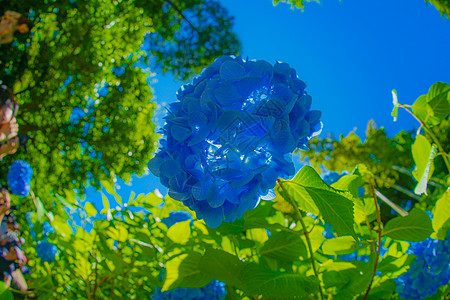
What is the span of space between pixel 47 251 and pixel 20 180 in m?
0.39

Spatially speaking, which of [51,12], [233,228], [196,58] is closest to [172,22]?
[196,58]

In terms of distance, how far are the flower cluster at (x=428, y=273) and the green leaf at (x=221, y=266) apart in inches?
20.8

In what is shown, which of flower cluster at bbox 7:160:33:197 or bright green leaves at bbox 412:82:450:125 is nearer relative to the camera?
bright green leaves at bbox 412:82:450:125

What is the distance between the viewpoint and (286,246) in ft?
1.67

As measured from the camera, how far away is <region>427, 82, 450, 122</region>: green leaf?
0.60 metres

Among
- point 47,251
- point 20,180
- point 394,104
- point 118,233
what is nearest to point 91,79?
point 20,180

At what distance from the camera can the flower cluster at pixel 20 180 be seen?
118 centimetres

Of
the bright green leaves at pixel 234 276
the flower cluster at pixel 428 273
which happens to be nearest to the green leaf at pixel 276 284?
the bright green leaves at pixel 234 276

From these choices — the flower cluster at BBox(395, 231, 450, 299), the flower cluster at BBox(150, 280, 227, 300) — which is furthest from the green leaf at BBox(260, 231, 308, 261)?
the flower cluster at BBox(395, 231, 450, 299)

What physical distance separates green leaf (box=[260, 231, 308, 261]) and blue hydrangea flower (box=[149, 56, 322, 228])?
12 cm

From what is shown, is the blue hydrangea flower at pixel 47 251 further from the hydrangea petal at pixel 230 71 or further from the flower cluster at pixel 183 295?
the hydrangea petal at pixel 230 71

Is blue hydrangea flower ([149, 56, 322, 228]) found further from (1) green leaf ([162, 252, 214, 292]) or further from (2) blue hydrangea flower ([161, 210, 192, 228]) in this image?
(2) blue hydrangea flower ([161, 210, 192, 228])

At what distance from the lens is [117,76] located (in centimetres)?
441

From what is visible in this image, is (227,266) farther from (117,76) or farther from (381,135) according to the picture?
(117,76)
